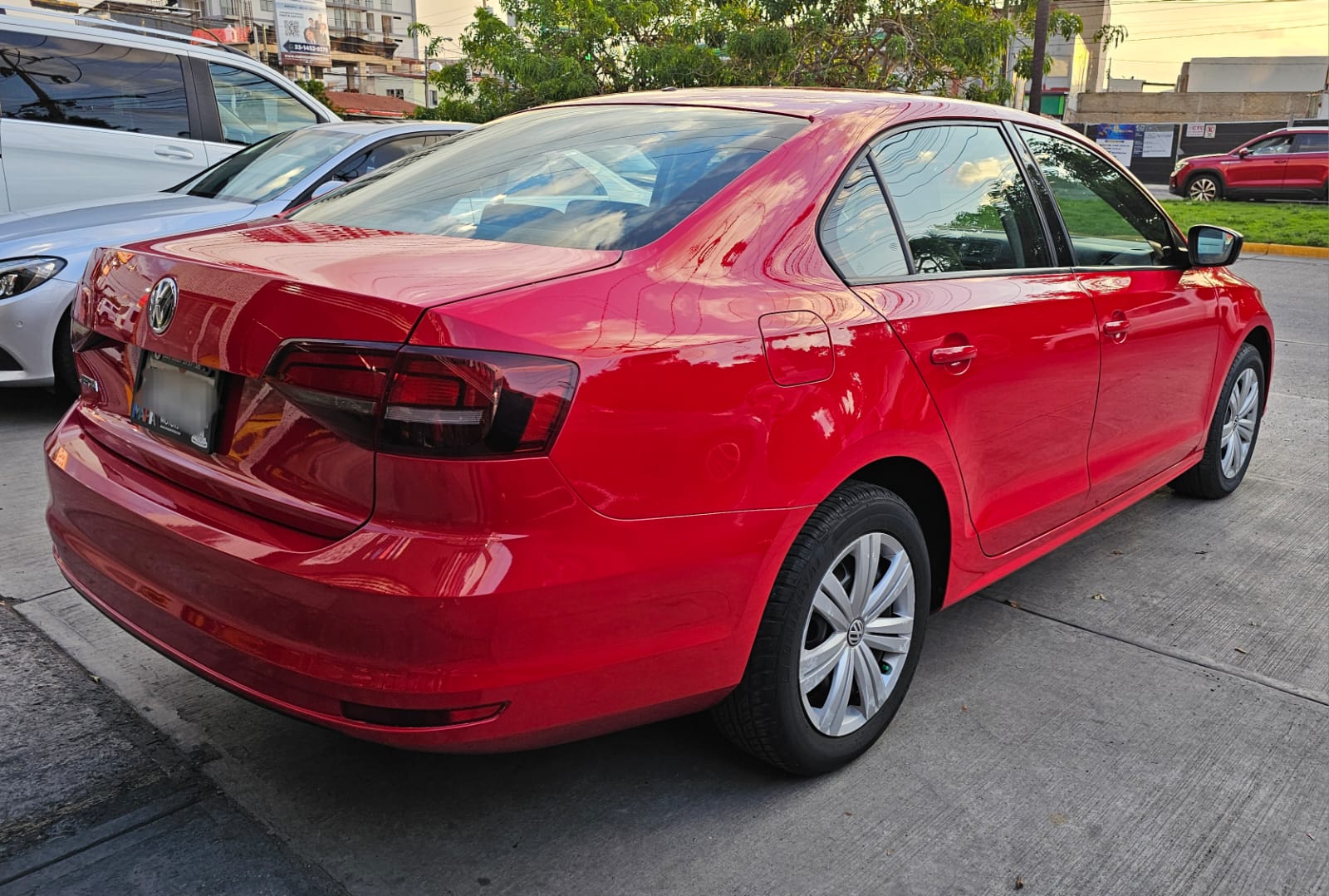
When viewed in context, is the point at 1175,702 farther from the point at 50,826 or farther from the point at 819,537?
the point at 50,826

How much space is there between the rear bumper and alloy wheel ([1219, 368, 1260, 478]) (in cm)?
308

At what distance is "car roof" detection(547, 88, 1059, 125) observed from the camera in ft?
9.53

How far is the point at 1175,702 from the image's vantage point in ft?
10.1

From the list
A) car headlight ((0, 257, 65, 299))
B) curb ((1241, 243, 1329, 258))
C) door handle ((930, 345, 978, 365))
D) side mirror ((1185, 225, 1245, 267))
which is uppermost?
side mirror ((1185, 225, 1245, 267))

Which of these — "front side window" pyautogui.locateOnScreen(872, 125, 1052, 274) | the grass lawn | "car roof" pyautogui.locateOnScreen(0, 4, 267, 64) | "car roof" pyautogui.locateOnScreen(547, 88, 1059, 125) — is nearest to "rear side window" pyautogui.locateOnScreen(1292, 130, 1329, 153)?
the grass lawn

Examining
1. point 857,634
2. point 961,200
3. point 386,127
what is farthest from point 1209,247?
point 386,127

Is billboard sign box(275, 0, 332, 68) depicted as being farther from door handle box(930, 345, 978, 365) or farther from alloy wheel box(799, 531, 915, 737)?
alloy wheel box(799, 531, 915, 737)

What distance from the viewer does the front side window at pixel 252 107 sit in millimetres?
8109

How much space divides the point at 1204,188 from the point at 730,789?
26574 millimetres

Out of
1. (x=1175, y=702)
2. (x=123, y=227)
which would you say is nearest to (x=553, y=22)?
(x=123, y=227)

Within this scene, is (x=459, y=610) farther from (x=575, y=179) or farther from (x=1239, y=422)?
(x=1239, y=422)

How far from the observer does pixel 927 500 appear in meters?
2.91

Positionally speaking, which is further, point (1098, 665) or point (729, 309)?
point (1098, 665)

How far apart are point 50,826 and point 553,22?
58.9 feet
